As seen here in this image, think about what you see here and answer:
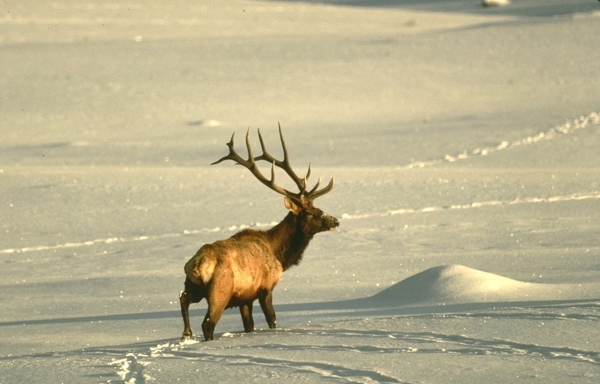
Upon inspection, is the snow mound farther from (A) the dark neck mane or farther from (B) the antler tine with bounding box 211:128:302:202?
(B) the antler tine with bounding box 211:128:302:202

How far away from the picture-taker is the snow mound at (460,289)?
848 cm

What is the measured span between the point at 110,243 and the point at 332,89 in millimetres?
10046

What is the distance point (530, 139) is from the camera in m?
17.2

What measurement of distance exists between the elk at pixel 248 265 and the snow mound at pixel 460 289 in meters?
0.85

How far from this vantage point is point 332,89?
71.4 feet

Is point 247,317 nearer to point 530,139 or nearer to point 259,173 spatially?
point 259,173

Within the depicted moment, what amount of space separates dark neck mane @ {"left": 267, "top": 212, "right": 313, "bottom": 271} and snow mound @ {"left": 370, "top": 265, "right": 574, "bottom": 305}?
914mm

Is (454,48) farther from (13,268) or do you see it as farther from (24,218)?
(13,268)

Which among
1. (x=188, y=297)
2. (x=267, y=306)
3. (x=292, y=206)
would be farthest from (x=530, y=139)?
(x=188, y=297)

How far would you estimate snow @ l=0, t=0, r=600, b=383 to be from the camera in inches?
259

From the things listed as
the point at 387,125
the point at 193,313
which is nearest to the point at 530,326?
the point at 193,313

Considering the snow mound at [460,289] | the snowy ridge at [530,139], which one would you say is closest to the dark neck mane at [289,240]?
the snow mound at [460,289]

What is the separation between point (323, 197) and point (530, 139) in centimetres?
443

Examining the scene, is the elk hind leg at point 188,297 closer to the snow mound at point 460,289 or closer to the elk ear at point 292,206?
the elk ear at point 292,206
